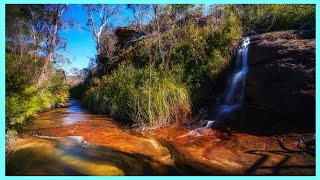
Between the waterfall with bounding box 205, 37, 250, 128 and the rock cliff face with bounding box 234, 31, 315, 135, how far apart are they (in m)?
0.20

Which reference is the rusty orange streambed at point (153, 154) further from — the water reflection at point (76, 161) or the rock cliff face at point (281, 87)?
the rock cliff face at point (281, 87)

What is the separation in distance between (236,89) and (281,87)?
4.33ft

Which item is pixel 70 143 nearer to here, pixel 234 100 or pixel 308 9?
pixel 234 100

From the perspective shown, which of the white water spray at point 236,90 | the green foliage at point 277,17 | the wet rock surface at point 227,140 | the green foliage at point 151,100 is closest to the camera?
the wet rock surface at point 227,140

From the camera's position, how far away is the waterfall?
717 centimetres

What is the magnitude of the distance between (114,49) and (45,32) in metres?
5.14

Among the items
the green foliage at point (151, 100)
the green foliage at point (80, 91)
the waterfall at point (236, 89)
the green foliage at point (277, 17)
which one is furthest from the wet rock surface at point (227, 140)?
the green foliage at point (80, 91)

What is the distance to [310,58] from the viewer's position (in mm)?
6387

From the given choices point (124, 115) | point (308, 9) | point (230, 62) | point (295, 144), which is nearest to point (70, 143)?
point (124, 115)

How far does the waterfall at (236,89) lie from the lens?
23.5 feet

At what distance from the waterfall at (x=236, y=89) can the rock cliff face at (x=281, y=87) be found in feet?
0.66

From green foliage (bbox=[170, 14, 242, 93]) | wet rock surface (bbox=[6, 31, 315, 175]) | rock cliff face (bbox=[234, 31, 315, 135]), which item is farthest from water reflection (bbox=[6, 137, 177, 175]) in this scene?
green foliage (bbox=[170, 14, 242, 93])

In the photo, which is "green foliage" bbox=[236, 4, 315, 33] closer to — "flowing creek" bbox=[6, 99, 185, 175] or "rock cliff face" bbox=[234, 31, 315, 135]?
"rock cliff face" bbox=[234, 31, 315, 135]

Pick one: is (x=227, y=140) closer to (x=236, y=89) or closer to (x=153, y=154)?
(x=153, y=154)
